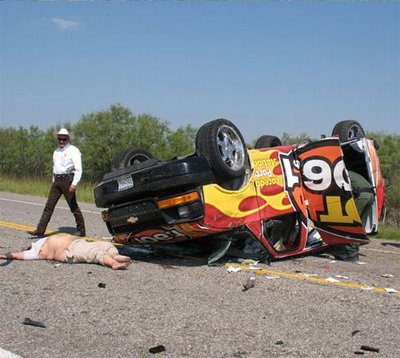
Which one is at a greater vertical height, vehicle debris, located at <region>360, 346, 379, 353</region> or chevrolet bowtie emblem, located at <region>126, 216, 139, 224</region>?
chevrolet bowtie emblem, located at <region>126, 216, 139, 224</region>

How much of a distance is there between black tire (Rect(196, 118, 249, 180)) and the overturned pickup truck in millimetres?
11

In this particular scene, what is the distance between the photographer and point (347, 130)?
Result: 7.77m

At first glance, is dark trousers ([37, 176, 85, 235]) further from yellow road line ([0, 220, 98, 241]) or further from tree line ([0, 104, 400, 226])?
tree line ([0, 104, 400, 226])

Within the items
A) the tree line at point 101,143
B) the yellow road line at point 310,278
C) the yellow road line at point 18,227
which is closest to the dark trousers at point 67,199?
the yellow road line at point 18,227

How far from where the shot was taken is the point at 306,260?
680 centimetres

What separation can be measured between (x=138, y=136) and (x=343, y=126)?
26.7 m

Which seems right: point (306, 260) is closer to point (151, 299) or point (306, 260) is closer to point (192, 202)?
point (192, 202)

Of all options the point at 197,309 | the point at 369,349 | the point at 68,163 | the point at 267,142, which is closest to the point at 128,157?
the point at 68,163

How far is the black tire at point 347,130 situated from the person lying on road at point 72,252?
11.9 feet

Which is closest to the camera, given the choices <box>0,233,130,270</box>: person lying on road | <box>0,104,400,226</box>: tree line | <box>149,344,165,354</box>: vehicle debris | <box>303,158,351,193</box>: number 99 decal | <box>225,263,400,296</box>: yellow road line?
<box>149,344,165,354</box>: vehicle debris

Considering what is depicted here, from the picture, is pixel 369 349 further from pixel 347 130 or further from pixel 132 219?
pixel 347 130

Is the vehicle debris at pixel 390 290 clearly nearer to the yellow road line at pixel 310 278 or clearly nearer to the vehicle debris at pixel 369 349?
the yellow road line at pixel 310 278

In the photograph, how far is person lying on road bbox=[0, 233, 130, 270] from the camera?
20.0 feet

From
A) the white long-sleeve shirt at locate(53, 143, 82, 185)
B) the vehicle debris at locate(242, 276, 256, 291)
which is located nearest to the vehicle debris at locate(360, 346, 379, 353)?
the vehicle debris at locate(242, 276, 256, 291)
